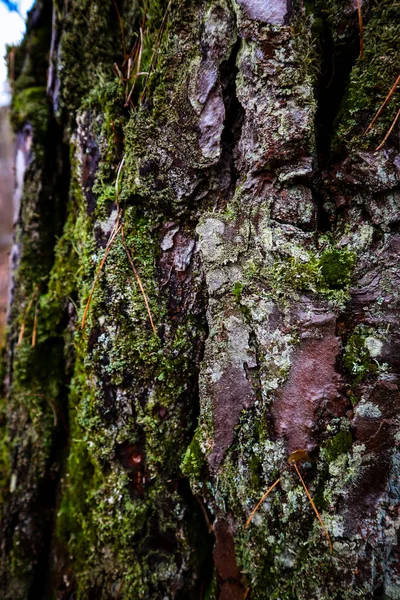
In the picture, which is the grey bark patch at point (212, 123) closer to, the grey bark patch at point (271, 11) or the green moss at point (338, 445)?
the grey bark patch at point (271, 11)

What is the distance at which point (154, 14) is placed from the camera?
1258 millimetres

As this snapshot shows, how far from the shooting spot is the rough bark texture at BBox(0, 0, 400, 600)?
101 cm

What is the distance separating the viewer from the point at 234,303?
1.14 metres

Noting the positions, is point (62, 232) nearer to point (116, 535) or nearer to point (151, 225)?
point (151, 225)

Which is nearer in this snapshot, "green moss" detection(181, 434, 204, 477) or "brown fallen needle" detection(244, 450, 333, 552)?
"brown fallen needle" detection(244, 450, 333, 552)

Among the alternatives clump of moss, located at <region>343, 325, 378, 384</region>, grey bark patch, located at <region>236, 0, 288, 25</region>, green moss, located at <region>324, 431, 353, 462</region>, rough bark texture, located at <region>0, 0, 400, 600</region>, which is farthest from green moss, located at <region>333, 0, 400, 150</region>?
green moss, located at <region>324, 431, 353, 462</region>

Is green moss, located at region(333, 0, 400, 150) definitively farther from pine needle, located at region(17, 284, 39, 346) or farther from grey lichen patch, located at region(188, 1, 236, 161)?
pine needle, located at region(17, 284, 39, 346)

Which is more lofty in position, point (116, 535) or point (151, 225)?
point (151, 225)

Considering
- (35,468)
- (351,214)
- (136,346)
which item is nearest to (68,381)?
(35,468)

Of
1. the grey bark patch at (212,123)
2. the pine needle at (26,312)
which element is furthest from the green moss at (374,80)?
the pine needle at (26,312)

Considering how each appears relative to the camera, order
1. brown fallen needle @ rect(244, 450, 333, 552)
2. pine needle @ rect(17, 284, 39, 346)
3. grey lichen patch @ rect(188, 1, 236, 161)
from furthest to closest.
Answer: pine needle @ rect(17, 284, 39, 346) → grey lichen patch @ rect(188, 1, 236, 161) → brown fallen needle @ rect(244, 450, 333, 552)

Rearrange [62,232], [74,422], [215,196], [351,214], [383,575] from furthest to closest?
[62,232] < [74,422] < [215,196] < [351,214] < [383,575]

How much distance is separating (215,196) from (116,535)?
134 cm

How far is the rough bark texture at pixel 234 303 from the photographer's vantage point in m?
1.01
